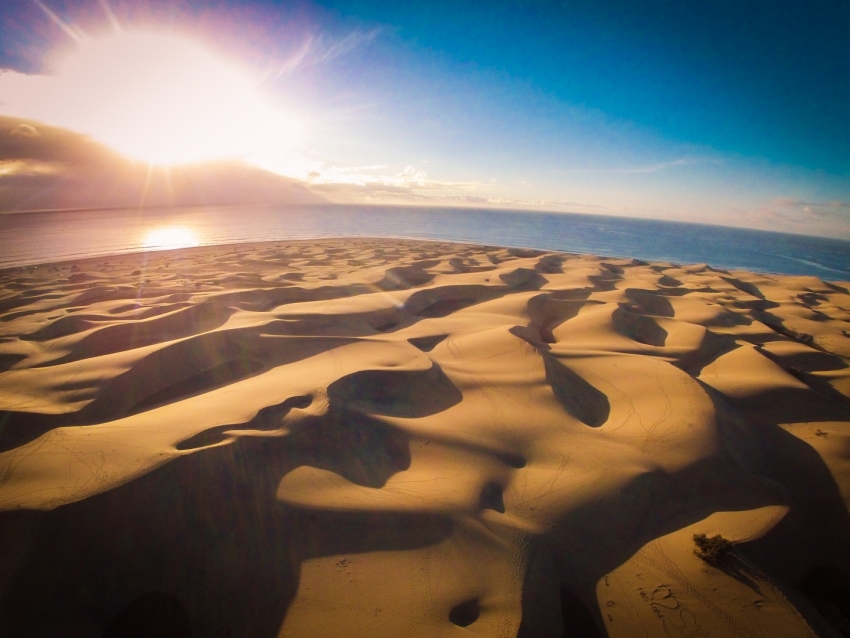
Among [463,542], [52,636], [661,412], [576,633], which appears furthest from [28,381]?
[661,412]

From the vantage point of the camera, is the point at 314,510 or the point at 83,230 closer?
the point at 314,510

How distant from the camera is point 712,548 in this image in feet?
12.7

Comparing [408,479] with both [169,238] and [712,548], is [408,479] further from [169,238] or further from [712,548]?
[169,238]

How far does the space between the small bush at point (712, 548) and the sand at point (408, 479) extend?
0.09m

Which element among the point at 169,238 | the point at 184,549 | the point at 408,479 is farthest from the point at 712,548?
the point at 169,238

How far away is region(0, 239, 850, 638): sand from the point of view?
334cm

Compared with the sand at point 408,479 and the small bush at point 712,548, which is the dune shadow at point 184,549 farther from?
the small bush at point 712,548

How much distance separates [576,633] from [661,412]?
4303 millimetres

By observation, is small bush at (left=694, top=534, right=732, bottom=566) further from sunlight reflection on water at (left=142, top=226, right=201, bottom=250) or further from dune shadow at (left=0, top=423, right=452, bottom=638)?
sunlight reflection on water at (left=142, top=226, right=201, bottom=250)

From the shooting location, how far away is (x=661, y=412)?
6.35 m

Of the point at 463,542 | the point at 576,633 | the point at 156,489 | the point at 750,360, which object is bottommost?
the point at 576,633

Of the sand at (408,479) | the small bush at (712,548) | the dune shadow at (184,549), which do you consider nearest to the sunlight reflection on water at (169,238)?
the sand at (408,479)

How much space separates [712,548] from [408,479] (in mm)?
3488

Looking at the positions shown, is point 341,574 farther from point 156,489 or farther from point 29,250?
point 29,250
